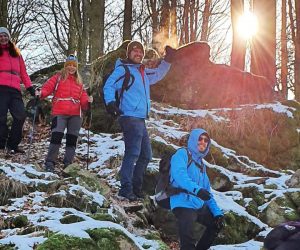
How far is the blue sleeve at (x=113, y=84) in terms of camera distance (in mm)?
6328

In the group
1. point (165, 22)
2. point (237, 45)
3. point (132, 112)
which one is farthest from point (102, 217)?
point (165, 22)

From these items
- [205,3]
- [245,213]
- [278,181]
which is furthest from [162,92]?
[205,3]

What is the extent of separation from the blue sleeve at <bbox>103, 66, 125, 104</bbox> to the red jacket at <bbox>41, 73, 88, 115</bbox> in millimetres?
1110

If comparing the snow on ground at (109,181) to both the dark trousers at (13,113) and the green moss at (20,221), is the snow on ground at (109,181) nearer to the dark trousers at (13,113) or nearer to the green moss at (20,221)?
the green moss at (20,221)

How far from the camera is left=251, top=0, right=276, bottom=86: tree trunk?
39.3 ft

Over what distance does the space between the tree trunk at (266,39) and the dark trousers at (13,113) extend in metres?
6.71

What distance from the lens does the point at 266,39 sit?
12016 mm

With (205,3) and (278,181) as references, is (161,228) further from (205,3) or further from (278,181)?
(205,3)

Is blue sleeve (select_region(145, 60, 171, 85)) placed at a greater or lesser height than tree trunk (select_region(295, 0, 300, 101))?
lesser

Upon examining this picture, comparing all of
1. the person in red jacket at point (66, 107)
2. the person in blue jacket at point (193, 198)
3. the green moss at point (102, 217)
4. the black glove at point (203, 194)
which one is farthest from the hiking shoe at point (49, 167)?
the black glove at point (203, 194)

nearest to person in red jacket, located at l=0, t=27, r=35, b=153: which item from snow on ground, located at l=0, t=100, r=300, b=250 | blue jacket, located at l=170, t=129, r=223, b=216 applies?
snow on ground, located at l=0, t=100, r=300, b=250

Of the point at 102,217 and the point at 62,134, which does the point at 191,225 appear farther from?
the point at 62,134

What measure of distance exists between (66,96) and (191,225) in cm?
317

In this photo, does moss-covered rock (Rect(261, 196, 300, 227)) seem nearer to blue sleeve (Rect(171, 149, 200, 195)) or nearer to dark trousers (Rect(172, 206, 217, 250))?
dark trousers (Rect(172, 206, 217, 250))
